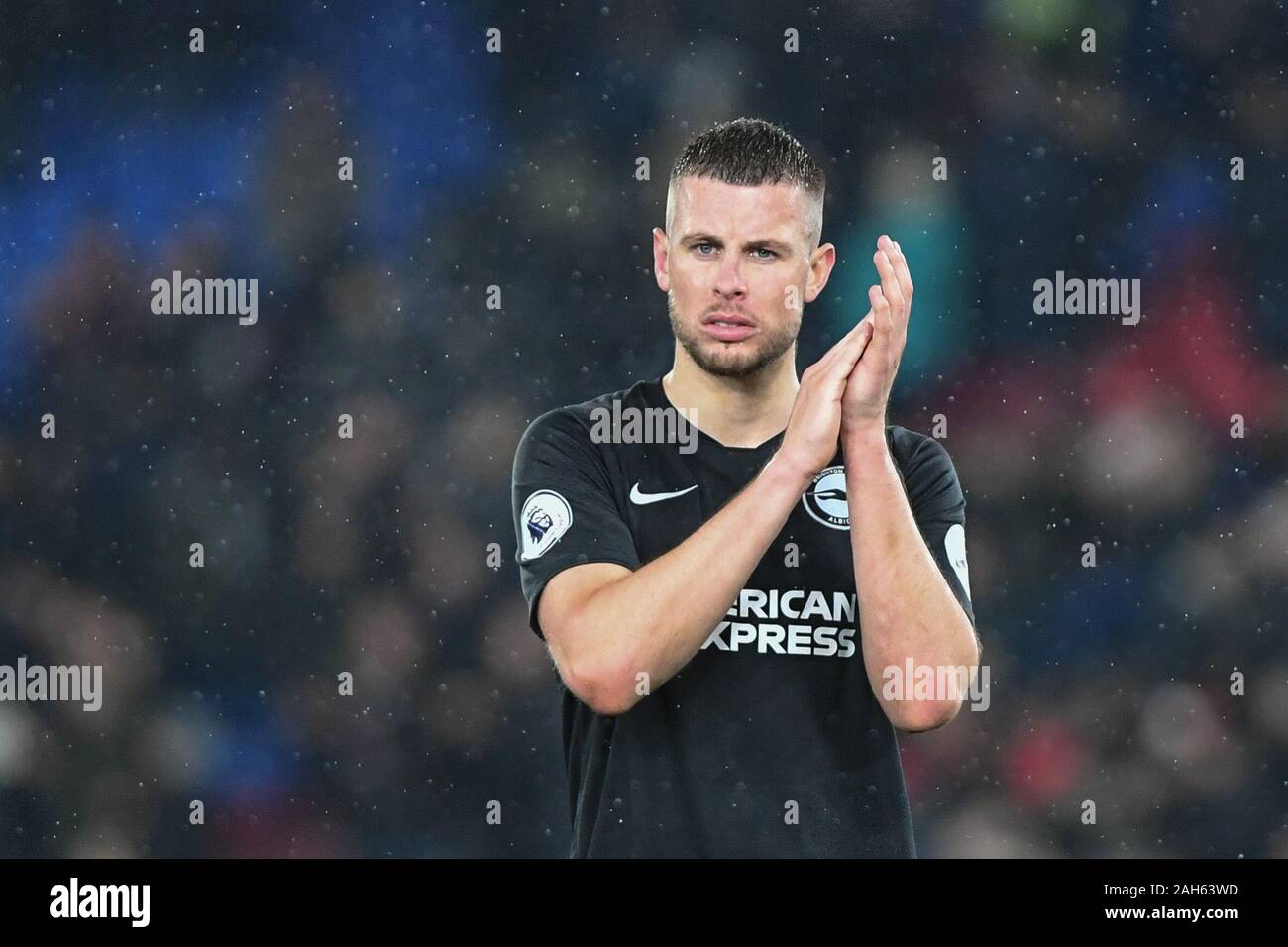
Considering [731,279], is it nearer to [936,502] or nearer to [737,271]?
[737,271]

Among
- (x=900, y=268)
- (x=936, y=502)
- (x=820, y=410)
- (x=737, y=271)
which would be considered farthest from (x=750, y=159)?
(x=936, y=502)

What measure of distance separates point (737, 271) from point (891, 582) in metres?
0.44

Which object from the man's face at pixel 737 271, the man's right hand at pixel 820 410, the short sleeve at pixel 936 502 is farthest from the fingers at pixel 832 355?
the short sleeve at pixel 936 502

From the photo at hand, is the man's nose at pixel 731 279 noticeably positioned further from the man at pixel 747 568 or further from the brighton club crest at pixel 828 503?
the brighton club crest at pixel 828 503

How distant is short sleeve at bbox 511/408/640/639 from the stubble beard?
0.59 feet

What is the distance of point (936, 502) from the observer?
1911mm

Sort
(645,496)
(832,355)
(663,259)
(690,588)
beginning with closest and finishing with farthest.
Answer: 1. (690,588)
2. (832,355)
3. (645,496)
4. (663,259)

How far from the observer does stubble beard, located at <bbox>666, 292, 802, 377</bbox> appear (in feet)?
6.04

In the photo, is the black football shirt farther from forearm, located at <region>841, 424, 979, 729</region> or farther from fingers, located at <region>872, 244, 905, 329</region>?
fingers, located at <region>872, 244, 905, 329</region>

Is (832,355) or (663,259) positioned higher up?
(663,259)

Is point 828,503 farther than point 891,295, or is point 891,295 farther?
point 828,503

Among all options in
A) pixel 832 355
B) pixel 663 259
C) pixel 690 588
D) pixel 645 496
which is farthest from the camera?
pixel 663 259

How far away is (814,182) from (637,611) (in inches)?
25.9

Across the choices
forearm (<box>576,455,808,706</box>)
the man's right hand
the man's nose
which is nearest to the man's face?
the man's nose
